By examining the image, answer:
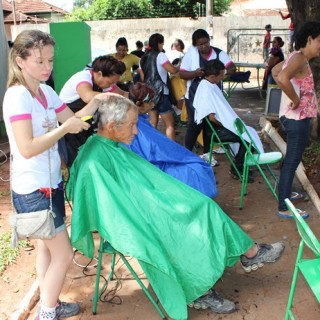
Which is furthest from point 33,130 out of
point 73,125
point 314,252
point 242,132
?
point 242,132

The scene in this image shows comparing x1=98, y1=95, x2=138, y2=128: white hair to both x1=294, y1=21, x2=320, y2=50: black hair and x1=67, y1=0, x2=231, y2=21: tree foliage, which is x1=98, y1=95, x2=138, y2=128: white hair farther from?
x1=67, y1=0, x2=231, y2=21: tree foliage

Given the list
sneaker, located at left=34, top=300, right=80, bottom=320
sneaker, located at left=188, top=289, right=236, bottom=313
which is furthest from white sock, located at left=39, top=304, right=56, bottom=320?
sneaker, located at left=188, top=289, right=236, bottom=313

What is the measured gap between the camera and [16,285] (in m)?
3.13

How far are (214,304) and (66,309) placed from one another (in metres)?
0.90

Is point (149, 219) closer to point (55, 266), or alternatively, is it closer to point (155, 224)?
point (155, 224)

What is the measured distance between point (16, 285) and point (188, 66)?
10.6 feet

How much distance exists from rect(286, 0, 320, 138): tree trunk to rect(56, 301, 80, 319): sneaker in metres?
4.09

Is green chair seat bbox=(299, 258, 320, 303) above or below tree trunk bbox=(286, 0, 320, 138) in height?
below

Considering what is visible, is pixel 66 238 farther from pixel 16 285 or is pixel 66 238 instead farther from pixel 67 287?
pixel 16 285

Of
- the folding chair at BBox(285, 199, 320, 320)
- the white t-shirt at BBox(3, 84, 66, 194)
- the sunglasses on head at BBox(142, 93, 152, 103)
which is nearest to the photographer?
the folding chair at BBox(285, 199, 320, 320)

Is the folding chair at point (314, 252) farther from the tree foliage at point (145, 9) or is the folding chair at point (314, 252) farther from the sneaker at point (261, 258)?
the tree foliage at point (145, 9)

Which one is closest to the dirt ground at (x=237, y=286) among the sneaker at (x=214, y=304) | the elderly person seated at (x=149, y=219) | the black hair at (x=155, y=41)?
the sneaker at (x=214, y=304)

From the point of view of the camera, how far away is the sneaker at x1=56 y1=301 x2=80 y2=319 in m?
2.71

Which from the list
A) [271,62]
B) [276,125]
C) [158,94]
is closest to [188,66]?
[158,94]
